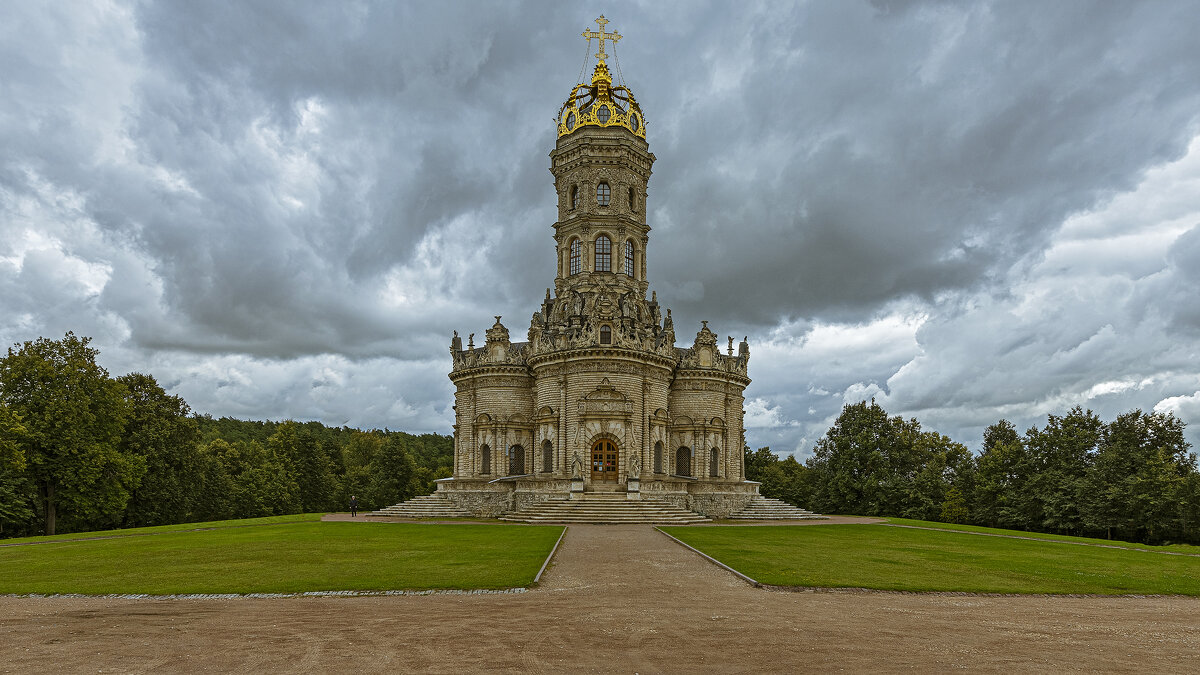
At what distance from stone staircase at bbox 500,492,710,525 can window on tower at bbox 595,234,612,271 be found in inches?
740

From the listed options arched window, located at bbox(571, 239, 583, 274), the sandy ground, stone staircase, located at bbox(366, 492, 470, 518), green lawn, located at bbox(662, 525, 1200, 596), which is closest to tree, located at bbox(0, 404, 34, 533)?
stone staircase, located at bbox(366, 492, 470, 518)

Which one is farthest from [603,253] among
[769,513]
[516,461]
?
[769,513]

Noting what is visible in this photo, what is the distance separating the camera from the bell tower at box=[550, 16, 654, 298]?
179 ft

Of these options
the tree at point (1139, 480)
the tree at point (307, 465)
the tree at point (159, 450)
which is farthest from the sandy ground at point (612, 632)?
the tree at point (307, 465)

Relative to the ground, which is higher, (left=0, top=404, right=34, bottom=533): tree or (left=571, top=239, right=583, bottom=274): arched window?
(left=571, top=239, right=583, bottom=274): arched window

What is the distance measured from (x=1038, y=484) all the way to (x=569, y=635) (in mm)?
44505

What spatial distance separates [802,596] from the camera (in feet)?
52.3

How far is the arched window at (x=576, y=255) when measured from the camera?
55.4 m

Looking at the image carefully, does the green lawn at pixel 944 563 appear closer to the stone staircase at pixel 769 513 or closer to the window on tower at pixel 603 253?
the stone staircase at pixel 769 513

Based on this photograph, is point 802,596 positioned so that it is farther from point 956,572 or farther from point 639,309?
point 639,309

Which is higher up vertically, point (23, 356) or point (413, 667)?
point (23, 356)

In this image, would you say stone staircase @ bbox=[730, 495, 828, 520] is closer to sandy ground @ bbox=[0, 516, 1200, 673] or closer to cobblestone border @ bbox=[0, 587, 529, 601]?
sandy ground @ bbox=[0, 516, 1200, 673]

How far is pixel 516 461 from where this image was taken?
51562 mm

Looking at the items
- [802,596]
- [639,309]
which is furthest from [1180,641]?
[639,309]
